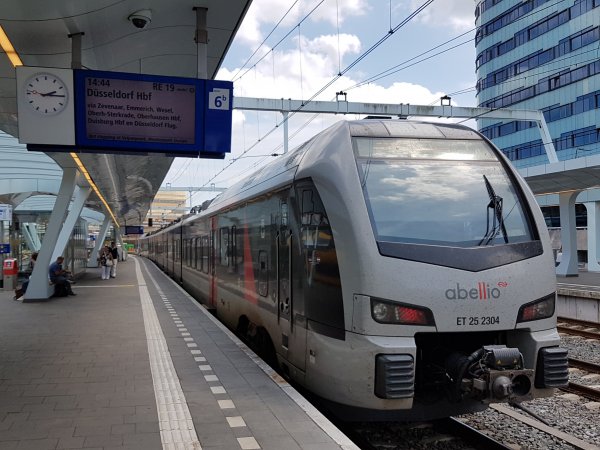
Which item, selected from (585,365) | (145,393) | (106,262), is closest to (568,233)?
(585,365)

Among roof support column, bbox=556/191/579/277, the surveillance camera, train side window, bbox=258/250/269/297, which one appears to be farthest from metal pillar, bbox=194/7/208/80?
roof support column, bbox=556/191/579/277

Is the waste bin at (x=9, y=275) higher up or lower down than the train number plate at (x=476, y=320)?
lower down

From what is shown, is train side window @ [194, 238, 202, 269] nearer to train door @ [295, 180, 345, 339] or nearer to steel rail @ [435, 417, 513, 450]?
train door @ [295, 180, 345, 339]

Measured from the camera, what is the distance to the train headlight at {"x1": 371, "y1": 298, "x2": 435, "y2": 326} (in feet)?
15.7

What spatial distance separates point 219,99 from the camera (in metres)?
8.12

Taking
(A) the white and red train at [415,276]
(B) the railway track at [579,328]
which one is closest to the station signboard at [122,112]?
(A) the white and red train at [415,276]

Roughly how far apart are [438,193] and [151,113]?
14.3ft

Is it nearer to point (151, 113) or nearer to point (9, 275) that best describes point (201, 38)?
point (151, 113)

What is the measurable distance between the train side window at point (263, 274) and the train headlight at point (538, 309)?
3.25 meters

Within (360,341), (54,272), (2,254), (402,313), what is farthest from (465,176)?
(2,254)

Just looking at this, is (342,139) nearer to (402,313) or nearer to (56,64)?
(402,313)

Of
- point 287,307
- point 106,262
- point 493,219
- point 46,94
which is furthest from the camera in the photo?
point 106,262

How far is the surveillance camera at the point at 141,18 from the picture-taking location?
23.5ft

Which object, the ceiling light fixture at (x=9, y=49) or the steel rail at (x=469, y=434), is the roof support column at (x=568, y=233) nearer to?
the steel rail at (x=469, y=434)
